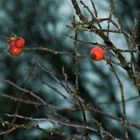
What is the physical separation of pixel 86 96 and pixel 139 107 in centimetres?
105

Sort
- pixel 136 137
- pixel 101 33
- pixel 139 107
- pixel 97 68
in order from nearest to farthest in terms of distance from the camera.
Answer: pixel 101 33 < pixel 136 137 < pixel 139 107 < pixel 97 68

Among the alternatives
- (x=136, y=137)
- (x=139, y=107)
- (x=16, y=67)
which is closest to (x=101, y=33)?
(x=136, y=137)

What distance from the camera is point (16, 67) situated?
28.1ft

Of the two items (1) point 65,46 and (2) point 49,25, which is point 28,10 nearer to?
(2) point 49,25

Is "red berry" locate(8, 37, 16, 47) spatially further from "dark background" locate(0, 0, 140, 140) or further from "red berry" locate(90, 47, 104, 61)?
"dark background" locate(0, 0, 140, 140)

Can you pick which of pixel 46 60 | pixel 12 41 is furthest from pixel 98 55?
pixel 46 60

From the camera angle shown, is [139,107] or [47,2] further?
[47,2]

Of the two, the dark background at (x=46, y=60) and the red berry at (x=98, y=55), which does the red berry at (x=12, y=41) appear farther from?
the dark background at (x=46, y=60)

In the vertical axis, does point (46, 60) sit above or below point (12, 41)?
above

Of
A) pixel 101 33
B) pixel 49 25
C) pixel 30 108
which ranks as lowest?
pixel 101 33

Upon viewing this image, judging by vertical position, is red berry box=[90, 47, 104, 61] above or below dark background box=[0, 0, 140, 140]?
below

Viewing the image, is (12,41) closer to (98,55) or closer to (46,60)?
(98,55)

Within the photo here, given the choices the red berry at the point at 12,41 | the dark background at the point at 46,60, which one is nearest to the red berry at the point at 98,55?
the red berry at the point at 12,41

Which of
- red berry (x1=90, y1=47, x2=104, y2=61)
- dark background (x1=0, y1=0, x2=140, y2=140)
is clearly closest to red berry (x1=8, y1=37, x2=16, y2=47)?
red berry (x1=90, y1=47, x2=104, y2=61)
